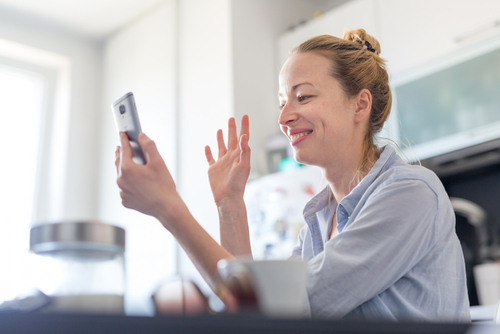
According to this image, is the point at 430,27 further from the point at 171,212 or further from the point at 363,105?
the point at 171,212

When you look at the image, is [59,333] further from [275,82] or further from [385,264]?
[275,82]

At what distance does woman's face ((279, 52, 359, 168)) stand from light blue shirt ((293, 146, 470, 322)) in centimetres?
21

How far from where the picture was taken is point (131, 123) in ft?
2.81

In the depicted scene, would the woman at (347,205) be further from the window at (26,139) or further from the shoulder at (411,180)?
the window at (26,139)

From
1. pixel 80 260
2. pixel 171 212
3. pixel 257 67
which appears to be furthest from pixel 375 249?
pixel 257 67

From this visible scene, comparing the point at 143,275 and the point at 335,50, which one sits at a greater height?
the point at 335,50

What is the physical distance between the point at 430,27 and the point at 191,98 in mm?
1532

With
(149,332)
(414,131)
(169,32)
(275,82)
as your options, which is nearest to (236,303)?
(149,332)

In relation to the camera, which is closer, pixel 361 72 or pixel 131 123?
pixel 131 123

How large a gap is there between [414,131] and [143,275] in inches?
78.9

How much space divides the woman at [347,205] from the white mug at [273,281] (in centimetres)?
11

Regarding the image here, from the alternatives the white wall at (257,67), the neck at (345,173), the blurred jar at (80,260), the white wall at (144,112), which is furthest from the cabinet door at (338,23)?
the blurred jar at (80,260)

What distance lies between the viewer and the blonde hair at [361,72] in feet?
4.02

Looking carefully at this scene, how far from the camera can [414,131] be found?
2.47 metres
